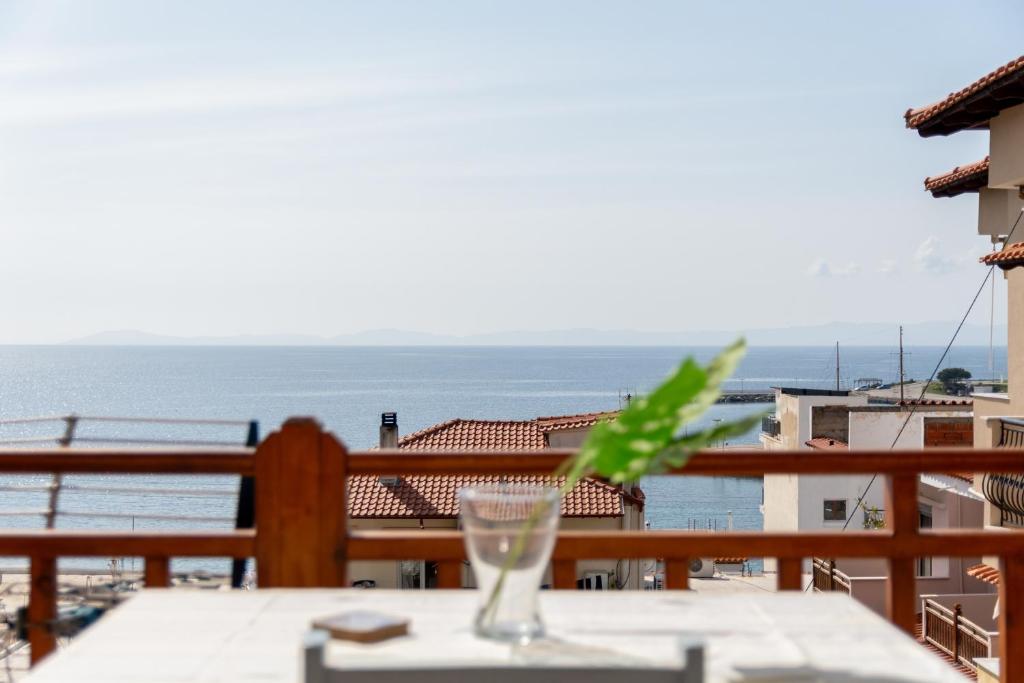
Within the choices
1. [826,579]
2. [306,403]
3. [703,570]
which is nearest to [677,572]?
[826,579]

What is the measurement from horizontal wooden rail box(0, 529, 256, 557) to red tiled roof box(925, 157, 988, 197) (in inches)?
468

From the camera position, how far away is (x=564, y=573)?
2447 millimetres

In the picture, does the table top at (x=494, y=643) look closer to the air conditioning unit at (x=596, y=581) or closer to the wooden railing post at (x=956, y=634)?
the wooden railing post at (x=956, y=634)

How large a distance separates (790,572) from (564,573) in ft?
1.67

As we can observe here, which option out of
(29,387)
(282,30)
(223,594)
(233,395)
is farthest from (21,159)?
(223,594)

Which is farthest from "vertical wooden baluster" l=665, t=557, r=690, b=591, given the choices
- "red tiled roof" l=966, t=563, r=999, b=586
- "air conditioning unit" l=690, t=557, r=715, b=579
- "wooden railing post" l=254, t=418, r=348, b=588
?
"air conditioning unit" l=690, t=557, r=715, b=579

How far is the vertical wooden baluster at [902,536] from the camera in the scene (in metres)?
2.44

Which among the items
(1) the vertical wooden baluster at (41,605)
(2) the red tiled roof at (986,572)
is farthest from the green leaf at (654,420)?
(2) the red tiled roof at (986,572)

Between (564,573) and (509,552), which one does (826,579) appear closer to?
(564,573)

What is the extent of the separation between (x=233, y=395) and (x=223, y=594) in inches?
4273

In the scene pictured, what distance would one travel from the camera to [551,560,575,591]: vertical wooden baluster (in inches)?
95.2

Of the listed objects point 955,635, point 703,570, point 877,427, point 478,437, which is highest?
point 877,427

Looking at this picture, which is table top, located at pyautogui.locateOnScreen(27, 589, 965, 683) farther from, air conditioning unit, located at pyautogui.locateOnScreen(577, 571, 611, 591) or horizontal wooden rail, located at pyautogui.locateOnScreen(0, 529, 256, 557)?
air conditioning unit, located at pyautogui.locateOnScreen(577, 571, 611, 591)

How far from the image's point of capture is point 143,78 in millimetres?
52188
